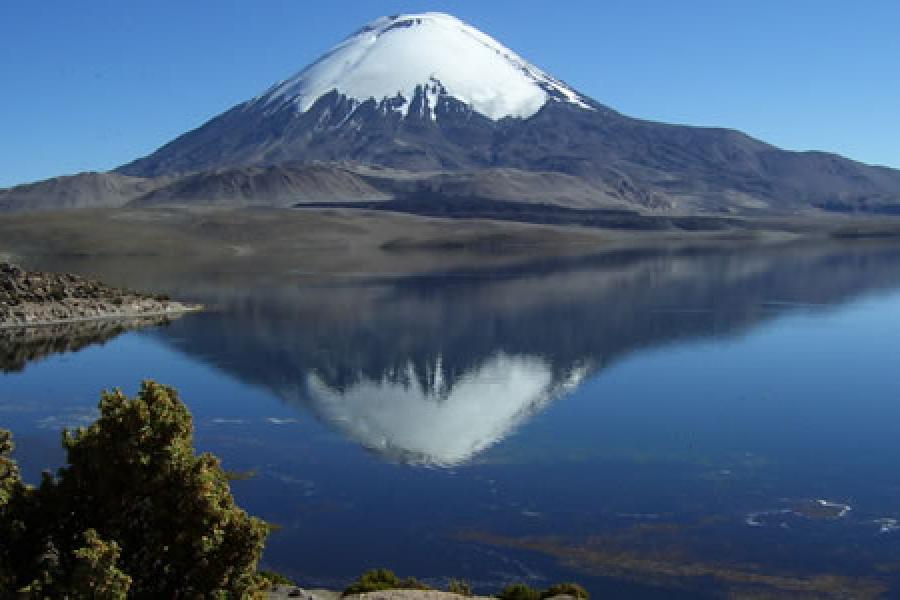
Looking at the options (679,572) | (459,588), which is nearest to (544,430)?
(679,572)

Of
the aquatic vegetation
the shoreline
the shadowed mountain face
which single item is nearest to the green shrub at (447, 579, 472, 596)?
the aquatic vegetation

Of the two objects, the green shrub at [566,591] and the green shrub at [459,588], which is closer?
the green shrub at [566,591]

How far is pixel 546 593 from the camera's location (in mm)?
14961

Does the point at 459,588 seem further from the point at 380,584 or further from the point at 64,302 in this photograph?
the point at 64,302

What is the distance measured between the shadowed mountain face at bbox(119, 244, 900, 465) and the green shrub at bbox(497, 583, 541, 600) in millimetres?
8664

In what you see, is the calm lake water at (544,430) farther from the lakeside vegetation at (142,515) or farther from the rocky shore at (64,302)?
the lakeside vegetation at (142,515)

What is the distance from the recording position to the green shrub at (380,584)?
14.8 metres

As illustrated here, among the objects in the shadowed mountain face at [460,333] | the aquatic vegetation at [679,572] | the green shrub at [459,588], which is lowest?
the aquatic vegetation at [679,572]

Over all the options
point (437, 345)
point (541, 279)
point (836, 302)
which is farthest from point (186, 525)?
point (541, 279)

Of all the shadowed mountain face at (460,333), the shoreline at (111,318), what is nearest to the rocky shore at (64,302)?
the shoreline at (111,318)

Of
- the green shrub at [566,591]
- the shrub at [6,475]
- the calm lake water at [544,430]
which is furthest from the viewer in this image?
the calm lake water at [544,430]

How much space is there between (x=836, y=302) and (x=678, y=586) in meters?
46.5

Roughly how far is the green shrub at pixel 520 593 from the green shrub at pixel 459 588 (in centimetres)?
52

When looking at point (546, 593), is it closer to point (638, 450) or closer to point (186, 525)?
point (186, 525)
